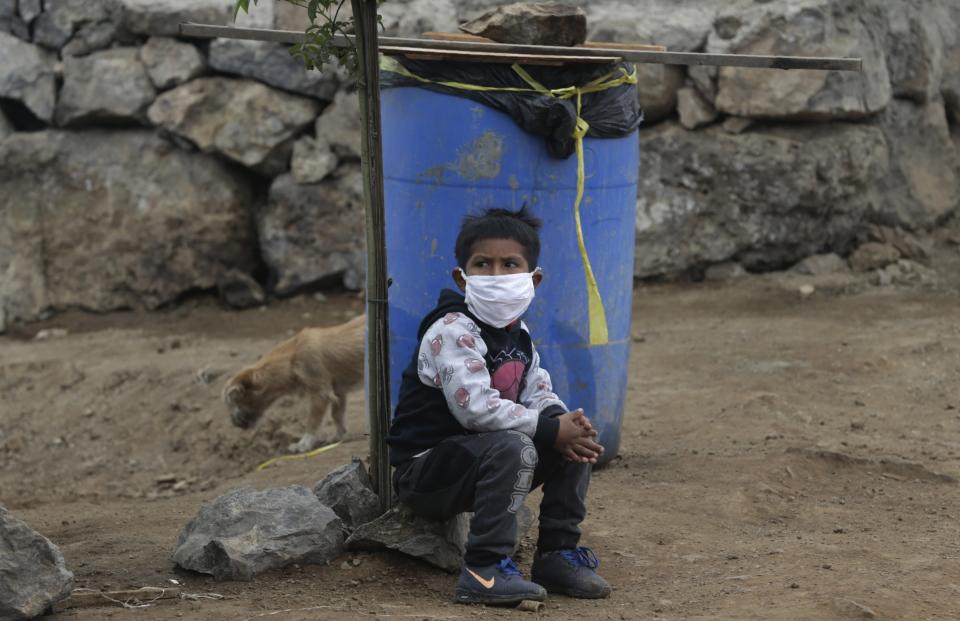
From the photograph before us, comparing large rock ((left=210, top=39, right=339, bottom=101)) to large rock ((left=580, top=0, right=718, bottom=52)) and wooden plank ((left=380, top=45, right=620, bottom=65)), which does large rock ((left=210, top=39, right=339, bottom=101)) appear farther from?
wooden plank ((left=380, top=45, right=620, bottom=65))

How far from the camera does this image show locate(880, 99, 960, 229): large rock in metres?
9.61

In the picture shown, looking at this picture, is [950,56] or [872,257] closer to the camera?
[872,257]

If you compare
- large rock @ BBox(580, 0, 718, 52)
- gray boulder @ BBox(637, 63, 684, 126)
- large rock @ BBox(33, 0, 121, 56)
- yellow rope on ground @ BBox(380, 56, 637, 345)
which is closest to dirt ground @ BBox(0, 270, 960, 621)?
yellow rope on ground @ BBox(380, 56, 637, 345)

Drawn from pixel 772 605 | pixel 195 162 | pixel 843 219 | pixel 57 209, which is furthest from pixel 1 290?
pixel 772 605

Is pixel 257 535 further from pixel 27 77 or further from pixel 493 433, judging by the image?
pixel 27 77

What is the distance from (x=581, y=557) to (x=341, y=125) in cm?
Answer: 628

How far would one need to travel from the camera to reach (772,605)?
3482 mm

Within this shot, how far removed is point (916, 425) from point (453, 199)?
2.75 metres

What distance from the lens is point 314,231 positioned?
9719mm

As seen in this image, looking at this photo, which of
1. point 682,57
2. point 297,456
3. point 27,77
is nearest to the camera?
point 682,57

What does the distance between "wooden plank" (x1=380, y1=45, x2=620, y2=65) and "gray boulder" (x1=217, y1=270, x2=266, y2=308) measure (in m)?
5.16

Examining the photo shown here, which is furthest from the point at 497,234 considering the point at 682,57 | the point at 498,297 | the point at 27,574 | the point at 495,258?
the point at 27,574

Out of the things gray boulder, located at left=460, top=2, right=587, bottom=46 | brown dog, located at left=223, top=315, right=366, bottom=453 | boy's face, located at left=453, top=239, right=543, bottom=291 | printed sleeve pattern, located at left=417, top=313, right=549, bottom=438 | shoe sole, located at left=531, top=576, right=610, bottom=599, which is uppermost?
gray boulder, located at left=460, top=2, right=587, bottom=46

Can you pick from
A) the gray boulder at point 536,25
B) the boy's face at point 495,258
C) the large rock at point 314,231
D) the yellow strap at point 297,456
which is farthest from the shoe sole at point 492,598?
the large rock at point 314,231
